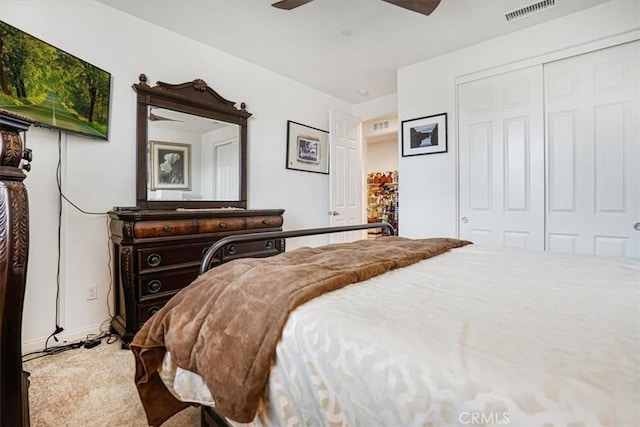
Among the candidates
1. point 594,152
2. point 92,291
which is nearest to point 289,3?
point 92,291

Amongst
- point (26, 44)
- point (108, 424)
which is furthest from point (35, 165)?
point (108, 424)

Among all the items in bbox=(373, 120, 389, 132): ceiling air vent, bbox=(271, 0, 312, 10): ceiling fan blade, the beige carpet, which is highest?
bbox=(373, 120, 389, 132): ceiling air vent

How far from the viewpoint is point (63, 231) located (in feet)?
7.27

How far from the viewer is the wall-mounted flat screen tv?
1.84m

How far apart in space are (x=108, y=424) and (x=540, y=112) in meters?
3.76

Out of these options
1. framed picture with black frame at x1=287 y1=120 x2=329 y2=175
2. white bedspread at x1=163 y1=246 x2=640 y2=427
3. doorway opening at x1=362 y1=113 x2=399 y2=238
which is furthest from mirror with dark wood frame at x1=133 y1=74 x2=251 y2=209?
doorway opening at x1=362 y1=113 x2=399 y2=238

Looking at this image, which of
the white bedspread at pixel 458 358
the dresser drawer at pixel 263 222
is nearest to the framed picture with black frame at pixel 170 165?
the dresser drawer at pixel 263 222

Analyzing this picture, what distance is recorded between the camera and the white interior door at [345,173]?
425 cm

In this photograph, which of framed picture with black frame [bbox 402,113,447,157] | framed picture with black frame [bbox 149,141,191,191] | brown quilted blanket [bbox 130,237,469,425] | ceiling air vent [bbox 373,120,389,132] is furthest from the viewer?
ceiling air vent [bbox 373,120,389,132]

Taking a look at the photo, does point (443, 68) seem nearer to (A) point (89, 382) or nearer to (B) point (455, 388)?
(B) point (455, 388)

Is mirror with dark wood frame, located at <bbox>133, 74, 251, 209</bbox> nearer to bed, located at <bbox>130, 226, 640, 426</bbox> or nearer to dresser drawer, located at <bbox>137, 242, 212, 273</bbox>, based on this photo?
dresser drawer, located at <bbox>137, 242, 212, 273</bbox>

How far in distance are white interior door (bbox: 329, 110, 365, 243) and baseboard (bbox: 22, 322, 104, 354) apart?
280 cm

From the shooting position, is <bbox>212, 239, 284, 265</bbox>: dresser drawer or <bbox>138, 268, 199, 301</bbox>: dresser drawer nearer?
<bbox>138, 268, 199, 301</bbox>: dresser drawer

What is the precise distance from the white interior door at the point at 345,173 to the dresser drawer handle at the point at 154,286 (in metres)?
2.43
